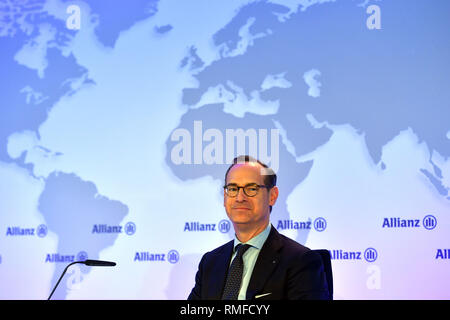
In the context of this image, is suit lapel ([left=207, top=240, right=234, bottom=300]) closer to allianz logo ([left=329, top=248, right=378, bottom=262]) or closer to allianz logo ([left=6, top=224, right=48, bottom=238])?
allianz logo ([left=329, top=248, right=378, bottom=262])

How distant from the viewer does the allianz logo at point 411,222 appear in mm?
3428

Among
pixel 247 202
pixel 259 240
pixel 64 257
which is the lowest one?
pixel 64 257

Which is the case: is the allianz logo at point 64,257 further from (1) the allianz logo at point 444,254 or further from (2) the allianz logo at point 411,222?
(1) the allianz logo at point 444,254

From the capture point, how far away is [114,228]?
12.3 feet

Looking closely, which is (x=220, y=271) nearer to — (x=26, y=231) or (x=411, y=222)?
(x=411, y=222)

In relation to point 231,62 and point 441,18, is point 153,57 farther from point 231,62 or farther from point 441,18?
point 441,18

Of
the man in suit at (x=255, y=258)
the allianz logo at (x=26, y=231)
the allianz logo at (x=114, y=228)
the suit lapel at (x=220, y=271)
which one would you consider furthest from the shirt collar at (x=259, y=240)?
the allianz logo at (x=26, y=231)

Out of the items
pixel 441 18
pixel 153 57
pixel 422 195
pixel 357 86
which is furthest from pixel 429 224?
pixel 153 57

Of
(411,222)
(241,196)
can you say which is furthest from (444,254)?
(241,196)

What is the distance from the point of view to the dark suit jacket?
227 cm

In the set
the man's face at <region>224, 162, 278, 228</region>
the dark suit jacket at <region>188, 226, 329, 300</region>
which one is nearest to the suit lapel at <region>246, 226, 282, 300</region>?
the dark suit jacket at <region>188, 226, 329, 300</region>

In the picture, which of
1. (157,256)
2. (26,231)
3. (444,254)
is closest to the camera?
(444,254)

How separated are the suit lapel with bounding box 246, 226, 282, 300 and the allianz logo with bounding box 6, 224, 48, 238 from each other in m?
1.93

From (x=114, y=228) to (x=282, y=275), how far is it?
1735 mm
